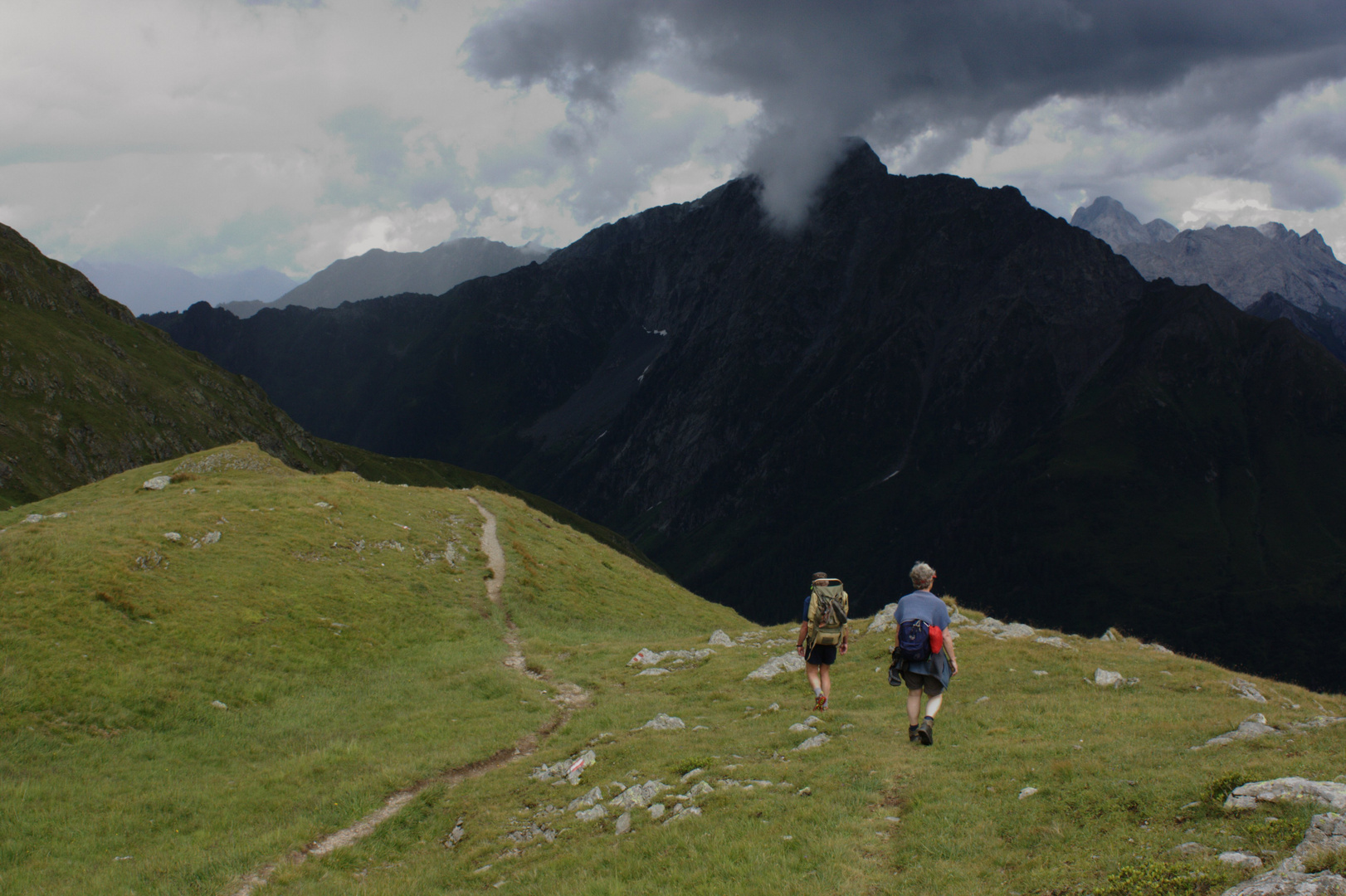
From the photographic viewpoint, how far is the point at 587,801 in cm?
1622

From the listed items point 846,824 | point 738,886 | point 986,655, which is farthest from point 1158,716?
point 738,886

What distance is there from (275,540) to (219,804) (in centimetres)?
2337

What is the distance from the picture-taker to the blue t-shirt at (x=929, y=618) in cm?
1708

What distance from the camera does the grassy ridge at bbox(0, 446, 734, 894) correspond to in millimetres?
17406

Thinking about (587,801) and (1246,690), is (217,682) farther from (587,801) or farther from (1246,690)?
(1246,690)

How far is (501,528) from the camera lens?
5866 centimetres

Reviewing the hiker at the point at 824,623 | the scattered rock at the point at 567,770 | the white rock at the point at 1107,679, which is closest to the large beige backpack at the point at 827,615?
the hiker at the point at 824,623

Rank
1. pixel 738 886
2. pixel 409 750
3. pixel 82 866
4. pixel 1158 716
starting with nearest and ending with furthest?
pixel 738 886 → pixel 82 866 → pixel 1158 716 → pixel 409 750

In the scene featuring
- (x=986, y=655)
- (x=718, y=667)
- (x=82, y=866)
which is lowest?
(x=82, y=866)

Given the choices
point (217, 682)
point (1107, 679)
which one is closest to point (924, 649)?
point (1107, 679)

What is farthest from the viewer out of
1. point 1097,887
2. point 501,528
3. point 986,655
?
point 501,528

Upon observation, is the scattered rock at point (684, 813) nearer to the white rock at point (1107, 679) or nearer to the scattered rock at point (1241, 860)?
the scattered rock at point (1241, 860)

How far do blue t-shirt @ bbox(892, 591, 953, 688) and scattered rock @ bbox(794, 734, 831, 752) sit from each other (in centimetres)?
295

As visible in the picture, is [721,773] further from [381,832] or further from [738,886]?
[381,832]
